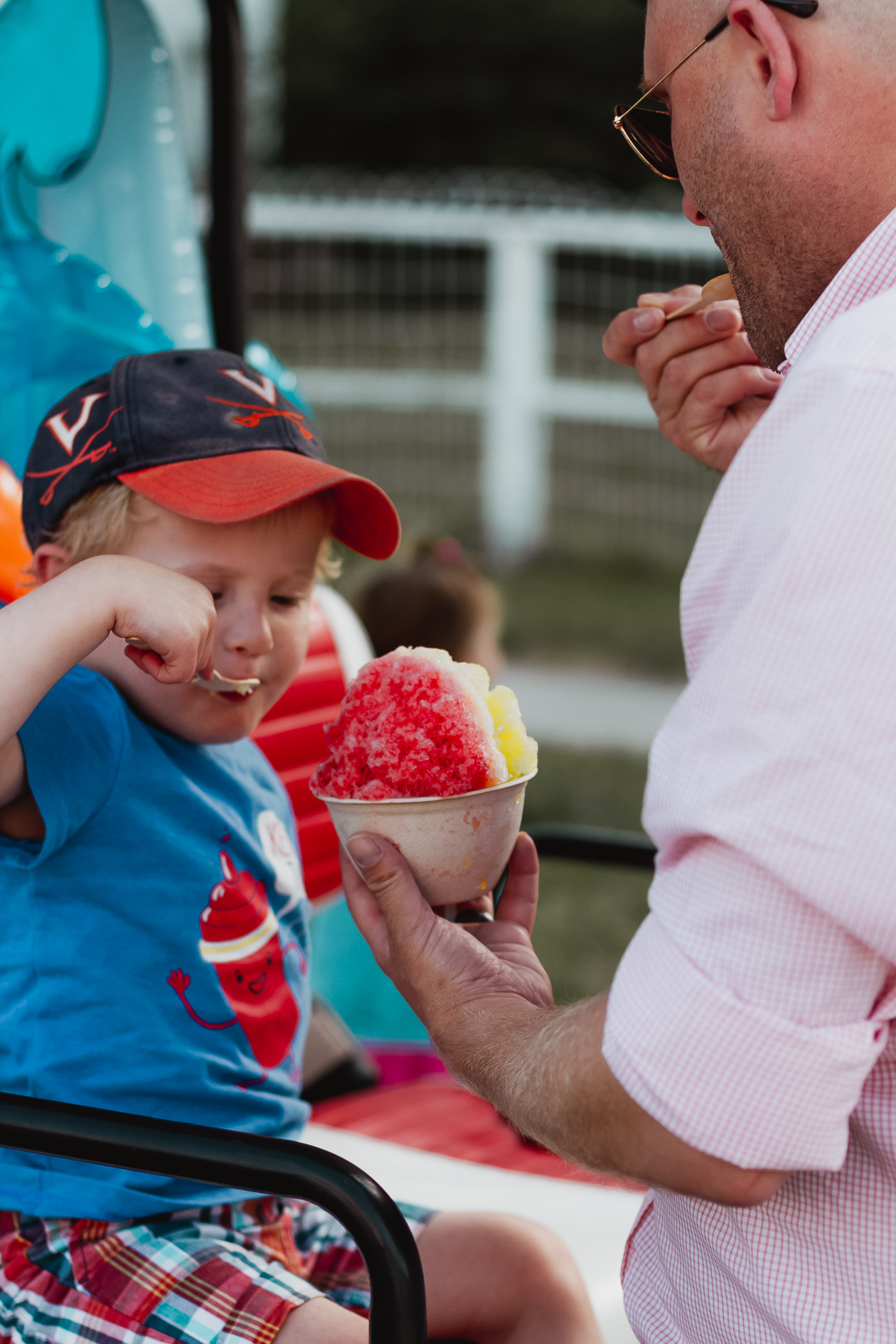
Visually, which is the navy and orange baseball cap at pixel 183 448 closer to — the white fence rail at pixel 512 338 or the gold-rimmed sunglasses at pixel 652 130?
the gold-rimmed sunglasses at pixel 652 130

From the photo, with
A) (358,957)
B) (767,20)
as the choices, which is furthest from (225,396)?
(358,957)

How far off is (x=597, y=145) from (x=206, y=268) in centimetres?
2281

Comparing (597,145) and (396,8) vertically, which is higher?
(396,8)

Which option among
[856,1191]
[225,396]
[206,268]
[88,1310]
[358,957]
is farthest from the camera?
[358,957]

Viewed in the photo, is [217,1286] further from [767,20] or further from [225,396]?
[767,20]

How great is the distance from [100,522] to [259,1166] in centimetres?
70

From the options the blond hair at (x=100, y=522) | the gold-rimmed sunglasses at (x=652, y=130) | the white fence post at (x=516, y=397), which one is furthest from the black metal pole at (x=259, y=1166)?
the white fence post at (x=516, y=397)

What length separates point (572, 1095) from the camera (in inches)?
37.3

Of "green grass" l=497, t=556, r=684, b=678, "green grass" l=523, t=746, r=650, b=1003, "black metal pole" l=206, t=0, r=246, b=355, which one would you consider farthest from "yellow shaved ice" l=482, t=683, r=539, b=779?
"green grass" l=497, t=556, r=684, b=678

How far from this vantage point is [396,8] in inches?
989

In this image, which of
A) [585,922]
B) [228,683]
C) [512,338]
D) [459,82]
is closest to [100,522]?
[228,683]

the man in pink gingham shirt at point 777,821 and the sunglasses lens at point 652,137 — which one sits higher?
the sunglasses lens at point 652,137

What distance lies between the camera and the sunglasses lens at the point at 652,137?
4.16ft

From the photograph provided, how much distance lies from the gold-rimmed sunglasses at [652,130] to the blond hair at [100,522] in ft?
2.08
